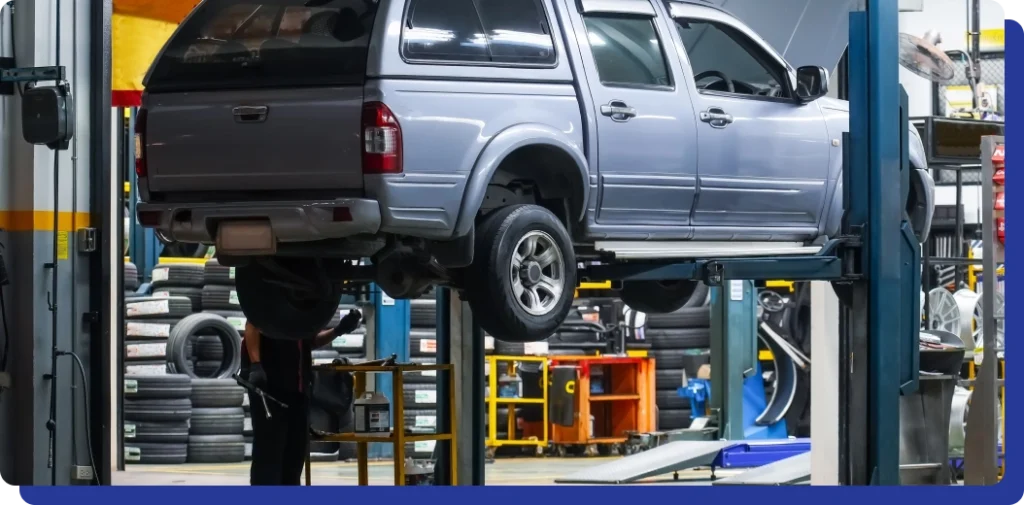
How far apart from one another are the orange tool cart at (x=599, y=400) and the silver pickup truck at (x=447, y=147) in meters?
5.80

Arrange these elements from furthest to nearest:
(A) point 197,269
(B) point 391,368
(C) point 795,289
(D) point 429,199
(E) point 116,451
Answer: (C) point 795,289
(A) point 197,269
(E) point 116,451
(B) point 391,368
(D) point 429,199

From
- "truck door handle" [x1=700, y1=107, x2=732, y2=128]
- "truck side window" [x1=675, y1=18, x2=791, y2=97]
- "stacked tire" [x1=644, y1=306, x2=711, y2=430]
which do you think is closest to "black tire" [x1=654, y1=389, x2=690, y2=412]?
"stacked tire" [x1=644, y1=306, x2=711, y2=430]

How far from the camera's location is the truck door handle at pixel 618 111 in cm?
680

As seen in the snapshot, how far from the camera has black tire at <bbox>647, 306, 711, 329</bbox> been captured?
14312mm

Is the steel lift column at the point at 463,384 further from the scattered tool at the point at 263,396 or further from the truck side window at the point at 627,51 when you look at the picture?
the truck side window at the point at 627,51

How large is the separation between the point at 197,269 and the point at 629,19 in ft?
23.3

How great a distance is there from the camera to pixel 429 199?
20.3 ft

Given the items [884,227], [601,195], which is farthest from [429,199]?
[884,227]

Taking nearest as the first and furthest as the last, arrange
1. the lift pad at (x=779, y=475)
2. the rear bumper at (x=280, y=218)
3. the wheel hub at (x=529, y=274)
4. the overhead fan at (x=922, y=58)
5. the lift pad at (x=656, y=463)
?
1. the rear bumper at (x=280, y=218)
2. the wheel hub at (x=529, y=274)
3. the overhead fan at (x=922, y=58)
4. the lift pad at (x=779, y=475)
5. the lift pad at (x=656, y=463)

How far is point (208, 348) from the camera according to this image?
13453 mm

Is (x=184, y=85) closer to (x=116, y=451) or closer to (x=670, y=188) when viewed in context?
(x=670, y=188)

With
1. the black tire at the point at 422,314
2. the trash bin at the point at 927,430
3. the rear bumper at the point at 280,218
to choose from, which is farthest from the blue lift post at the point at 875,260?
the black tire at the point at 422,314

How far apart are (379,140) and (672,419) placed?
342 inches

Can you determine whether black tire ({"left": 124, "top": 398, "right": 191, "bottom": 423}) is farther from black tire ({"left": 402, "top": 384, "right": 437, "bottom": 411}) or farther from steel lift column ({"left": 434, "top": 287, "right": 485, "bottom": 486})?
steel lift column ({"left": 434, "top": 287, "right": 485, "bottom": 486})
